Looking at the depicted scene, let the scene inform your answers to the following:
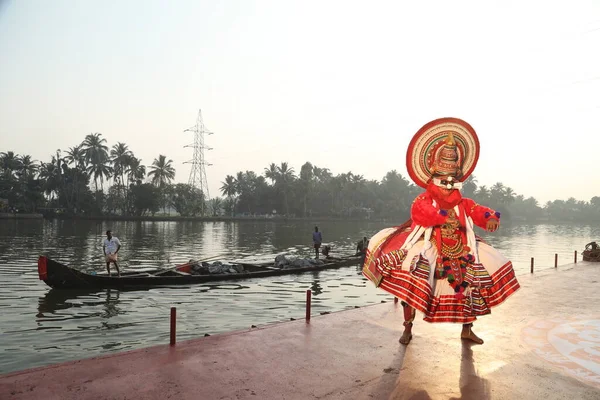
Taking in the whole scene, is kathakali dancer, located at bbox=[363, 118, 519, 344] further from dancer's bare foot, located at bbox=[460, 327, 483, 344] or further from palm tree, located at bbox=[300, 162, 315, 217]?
palm tree, located at bbox=[300, 162, 315, 217]

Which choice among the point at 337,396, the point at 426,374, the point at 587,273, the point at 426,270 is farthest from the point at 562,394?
the point at 587,273

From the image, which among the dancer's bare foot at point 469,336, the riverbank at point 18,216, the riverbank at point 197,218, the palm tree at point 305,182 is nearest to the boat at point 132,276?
the dancer's bare foot at point 469,336

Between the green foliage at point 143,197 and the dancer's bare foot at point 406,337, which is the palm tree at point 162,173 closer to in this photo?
the green foliage at point 143,197

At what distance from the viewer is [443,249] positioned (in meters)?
5.68

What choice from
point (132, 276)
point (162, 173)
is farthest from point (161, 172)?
point (132, 276)

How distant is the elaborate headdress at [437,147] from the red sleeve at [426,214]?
629 millimetres

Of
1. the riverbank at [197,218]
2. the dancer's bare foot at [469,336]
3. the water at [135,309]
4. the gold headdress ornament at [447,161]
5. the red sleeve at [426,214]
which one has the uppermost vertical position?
the gold headdress ornament at [447,161]

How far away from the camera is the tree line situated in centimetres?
7962

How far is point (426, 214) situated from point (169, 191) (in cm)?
8797

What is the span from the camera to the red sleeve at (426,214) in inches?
215

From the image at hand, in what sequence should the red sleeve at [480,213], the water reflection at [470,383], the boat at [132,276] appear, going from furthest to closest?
the boat at [132,276]
the red sleeve at [480,213]
the water reflection at [470,383]

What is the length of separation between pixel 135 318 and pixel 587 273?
15312 millimetres

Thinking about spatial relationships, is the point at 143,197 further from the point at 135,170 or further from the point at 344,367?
the point at 344,367

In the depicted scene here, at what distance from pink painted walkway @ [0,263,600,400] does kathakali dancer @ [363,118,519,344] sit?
57 centimetres
